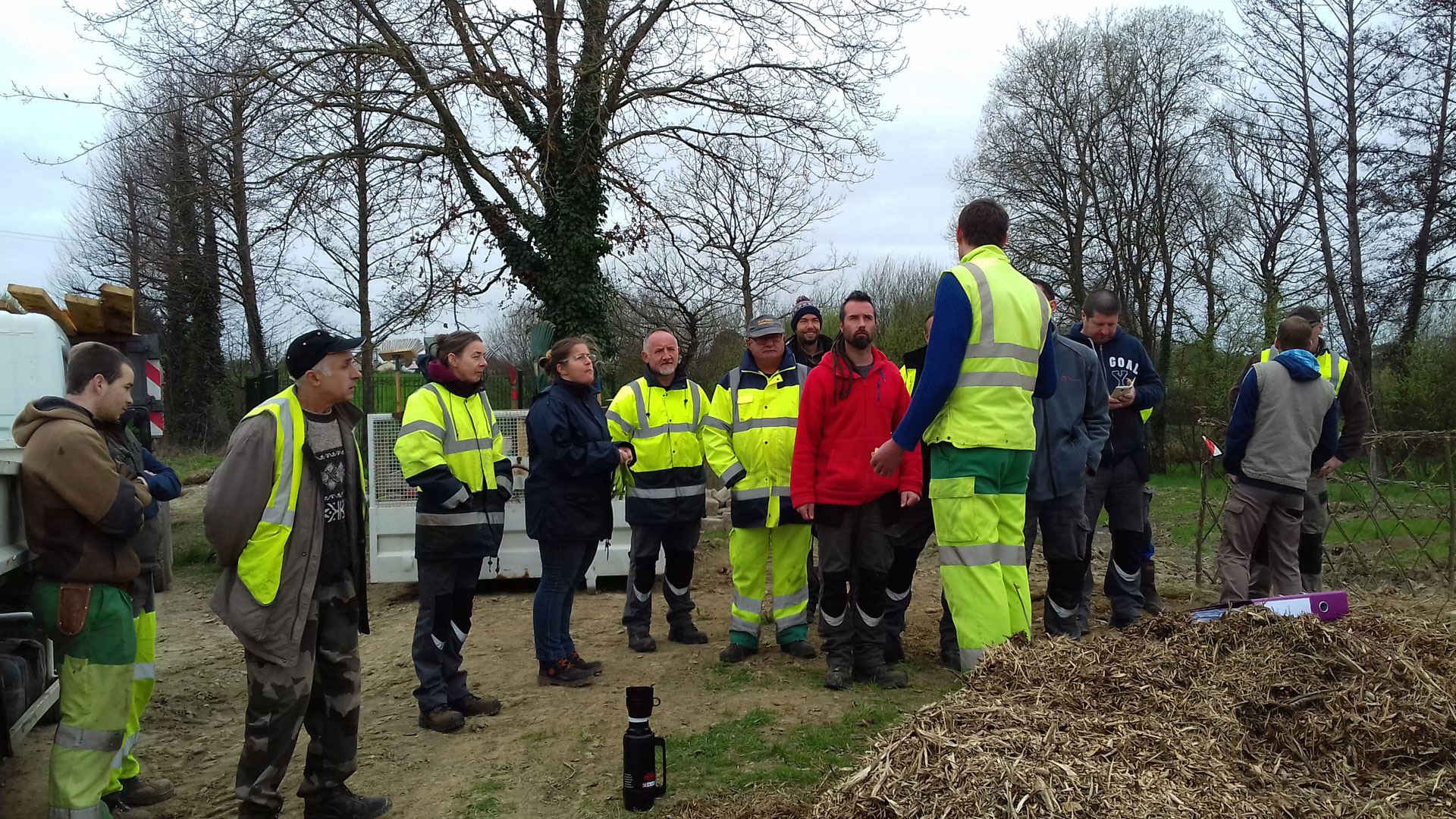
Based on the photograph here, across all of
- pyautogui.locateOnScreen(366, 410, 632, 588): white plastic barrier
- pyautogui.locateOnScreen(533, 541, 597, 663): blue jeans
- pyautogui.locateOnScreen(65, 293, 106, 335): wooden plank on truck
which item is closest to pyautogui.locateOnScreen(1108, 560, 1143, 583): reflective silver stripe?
pyautogui.locateOnScreen(533, 541, 597, 663): blue jeans

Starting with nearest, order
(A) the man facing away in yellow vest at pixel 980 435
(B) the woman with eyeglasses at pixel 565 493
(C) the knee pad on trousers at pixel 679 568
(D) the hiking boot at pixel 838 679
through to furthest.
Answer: (A) the man facing away in yellow vest at pixel 980 435 → (D) the hiking boot at pixel 838 679 → (B) the woman with eyeglasses at pixel 565 493 → (C) the knee pad on trousers at pixel 679 568

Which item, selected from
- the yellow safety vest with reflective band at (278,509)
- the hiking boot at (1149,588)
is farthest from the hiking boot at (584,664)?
the hiking boot at (1149,588)

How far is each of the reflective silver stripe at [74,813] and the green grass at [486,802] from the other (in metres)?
1.41

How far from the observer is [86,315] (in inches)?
291

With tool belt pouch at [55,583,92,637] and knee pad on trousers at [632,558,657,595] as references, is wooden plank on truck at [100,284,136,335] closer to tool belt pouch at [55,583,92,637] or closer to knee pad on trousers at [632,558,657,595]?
tool belt pouch at [55,583,92,637]

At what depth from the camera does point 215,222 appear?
2539cm

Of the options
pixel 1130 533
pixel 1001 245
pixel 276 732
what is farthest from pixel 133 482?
pixel 1130 533

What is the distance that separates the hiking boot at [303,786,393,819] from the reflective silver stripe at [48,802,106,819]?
77 centimetres

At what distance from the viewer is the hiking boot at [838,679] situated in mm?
5391

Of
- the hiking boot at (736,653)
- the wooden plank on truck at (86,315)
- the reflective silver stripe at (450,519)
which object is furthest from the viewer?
the wooden plank on truck at (86,315)

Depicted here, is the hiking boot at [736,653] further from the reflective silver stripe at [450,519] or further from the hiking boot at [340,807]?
the hiking boot at [340,807]

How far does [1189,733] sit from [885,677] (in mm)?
2649

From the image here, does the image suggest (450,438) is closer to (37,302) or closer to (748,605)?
(748,605)

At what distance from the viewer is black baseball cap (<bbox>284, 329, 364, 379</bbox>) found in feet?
13.2
